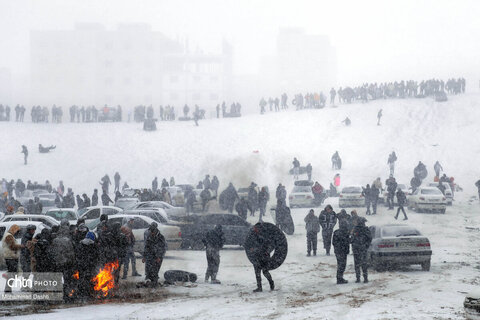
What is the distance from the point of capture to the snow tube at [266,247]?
1335cm

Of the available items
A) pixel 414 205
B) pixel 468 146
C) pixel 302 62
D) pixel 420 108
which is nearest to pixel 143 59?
pixel 302 62

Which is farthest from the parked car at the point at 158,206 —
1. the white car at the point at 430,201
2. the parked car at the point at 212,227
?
the white car at the point at 430,201

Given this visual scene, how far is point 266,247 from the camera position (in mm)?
13445

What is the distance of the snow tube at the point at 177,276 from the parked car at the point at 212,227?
5896mm

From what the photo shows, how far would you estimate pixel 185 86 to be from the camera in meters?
108

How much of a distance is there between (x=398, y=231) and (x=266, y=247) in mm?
4552

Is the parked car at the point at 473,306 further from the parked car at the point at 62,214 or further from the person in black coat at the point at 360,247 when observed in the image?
the parked car at the point at 62,214

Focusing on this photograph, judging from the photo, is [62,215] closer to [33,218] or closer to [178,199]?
[33,218]

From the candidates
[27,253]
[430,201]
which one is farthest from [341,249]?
[430,201]

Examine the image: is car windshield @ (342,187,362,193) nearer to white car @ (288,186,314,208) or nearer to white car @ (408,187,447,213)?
white car @ (288,186,314,208)

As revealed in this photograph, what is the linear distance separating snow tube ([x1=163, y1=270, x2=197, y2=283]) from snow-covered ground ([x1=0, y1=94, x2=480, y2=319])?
71 centimetres

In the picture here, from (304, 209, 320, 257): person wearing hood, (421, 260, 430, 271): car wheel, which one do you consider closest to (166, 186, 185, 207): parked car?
(304, 209, 320, 257): person wearing hood

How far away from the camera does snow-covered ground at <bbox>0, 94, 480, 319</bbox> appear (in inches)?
593

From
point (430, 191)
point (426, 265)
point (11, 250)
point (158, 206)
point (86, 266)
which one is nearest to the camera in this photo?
point (86, 266)
